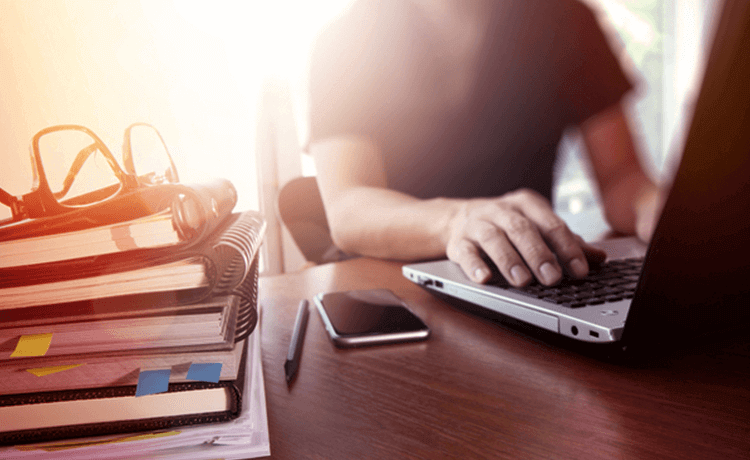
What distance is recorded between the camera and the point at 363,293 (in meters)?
0.47

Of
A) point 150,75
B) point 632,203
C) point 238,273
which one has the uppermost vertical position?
point 150,75

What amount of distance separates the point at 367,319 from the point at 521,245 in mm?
172

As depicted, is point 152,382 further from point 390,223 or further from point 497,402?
point 390,223

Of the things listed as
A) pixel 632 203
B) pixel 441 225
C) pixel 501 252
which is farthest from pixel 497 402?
pixel 632 203

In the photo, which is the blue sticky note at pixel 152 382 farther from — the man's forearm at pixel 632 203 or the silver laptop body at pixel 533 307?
the man's forearm at pixel 632 203

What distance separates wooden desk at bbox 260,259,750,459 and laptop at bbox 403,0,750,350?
0.08 feet

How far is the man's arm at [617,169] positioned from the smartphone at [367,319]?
690 mm

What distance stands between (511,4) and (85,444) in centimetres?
124

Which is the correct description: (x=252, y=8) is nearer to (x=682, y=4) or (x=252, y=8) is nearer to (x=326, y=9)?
(x=326, y=9)

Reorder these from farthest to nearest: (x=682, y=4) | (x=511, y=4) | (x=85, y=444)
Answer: (x=682, y=4)
(x=511, y=4)
(x=85, y=444)

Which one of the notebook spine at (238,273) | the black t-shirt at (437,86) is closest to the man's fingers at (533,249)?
the notebook spine at (238,273)

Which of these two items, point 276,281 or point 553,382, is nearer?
point 553,382

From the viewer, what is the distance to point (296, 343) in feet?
1.14

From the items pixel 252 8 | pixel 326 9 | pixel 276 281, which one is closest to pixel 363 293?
pixel 276 281
